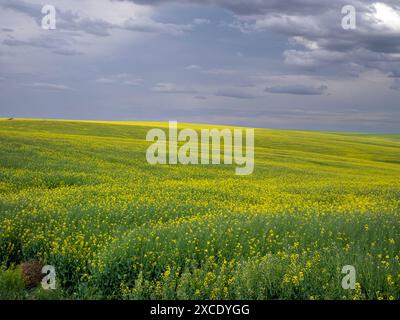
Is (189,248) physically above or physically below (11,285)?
above

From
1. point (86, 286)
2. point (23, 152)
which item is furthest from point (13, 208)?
point (23, 152)

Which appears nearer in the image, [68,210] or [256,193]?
[68,210]

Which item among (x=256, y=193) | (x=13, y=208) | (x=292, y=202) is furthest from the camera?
(x=256, y=193)

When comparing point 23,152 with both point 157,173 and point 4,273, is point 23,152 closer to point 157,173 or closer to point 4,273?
point 157,173

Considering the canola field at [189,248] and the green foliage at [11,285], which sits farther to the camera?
the green foliage at [11,285]

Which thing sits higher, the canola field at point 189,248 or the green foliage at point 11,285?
the canola field at point 189,248

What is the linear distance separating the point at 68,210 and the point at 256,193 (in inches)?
386

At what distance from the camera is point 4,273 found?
825 centimetres

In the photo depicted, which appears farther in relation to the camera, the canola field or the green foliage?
the green foliage

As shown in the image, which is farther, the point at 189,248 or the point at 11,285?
the point at 189,248

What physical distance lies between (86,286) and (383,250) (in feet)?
18.0

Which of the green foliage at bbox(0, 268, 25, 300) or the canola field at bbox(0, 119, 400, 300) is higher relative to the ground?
the canola field at bbox(0, 119, 400, 300)
